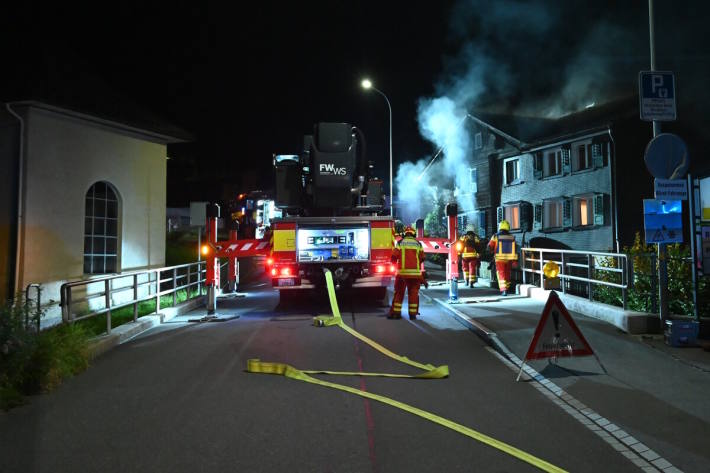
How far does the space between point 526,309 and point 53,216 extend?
412 inches

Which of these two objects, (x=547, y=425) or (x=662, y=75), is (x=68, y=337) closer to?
(x=547, y=425)

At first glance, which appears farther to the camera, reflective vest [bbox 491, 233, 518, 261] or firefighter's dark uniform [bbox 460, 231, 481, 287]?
firefighter's dark uniform [bbox 460, 231, 481, 287]

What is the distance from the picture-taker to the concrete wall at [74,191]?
501 inches

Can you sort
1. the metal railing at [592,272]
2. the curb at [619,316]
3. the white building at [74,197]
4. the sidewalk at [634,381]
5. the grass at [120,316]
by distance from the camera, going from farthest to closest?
the white building at [74,197], the grass at [120,316], the metal railing at [592,272], the curb at [619,316], the sidewalk at [634,381]

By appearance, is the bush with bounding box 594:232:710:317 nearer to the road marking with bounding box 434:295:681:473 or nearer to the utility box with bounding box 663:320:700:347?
the utility box with bounding box 663:320:700:347

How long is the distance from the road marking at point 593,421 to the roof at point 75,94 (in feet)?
34.3

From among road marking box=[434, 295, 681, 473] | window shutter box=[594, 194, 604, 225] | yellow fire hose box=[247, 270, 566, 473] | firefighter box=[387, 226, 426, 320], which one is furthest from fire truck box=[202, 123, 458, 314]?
window shutter box=[594, 194, 604, 225]

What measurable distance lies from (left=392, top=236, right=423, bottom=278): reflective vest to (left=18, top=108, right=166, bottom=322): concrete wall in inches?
299

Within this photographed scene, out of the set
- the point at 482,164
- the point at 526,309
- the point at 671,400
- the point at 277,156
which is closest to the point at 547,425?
the point at 671,400

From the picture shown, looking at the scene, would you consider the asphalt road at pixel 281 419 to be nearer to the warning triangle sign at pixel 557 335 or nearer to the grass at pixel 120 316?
the warning triangle sign at pixel 557 335

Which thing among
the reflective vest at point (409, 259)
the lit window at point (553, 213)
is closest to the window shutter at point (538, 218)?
the lit window at point (553, 213)

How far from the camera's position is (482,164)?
3700cm

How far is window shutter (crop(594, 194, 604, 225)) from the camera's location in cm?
2683

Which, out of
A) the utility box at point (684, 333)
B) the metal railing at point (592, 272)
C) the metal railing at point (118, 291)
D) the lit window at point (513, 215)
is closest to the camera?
the utility box at point (684, 333)
